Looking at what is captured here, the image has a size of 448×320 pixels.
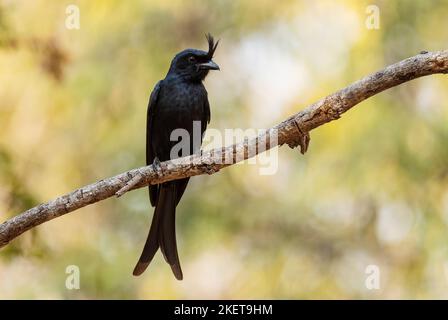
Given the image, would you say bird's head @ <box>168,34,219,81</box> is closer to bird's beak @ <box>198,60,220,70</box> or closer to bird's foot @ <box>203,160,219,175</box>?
bird's beak @ <box>198,60,220,70</box>

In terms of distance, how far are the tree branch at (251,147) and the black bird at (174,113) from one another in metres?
1.05

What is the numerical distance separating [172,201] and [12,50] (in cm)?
208

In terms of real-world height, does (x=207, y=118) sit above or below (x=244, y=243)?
above

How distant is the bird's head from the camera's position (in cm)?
495

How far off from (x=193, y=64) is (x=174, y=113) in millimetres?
404

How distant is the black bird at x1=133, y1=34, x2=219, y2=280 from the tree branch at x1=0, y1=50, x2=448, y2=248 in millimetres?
1053

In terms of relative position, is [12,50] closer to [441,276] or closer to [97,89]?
[97,89]

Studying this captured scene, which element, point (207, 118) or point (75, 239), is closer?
point (207, 118)

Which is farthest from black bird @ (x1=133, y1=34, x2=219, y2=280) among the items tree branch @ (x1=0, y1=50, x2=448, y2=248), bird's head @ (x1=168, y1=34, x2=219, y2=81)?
tree branch @ (x1=0, y1=50, x2=448, y2=248)

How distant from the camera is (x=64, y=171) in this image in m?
6.20
